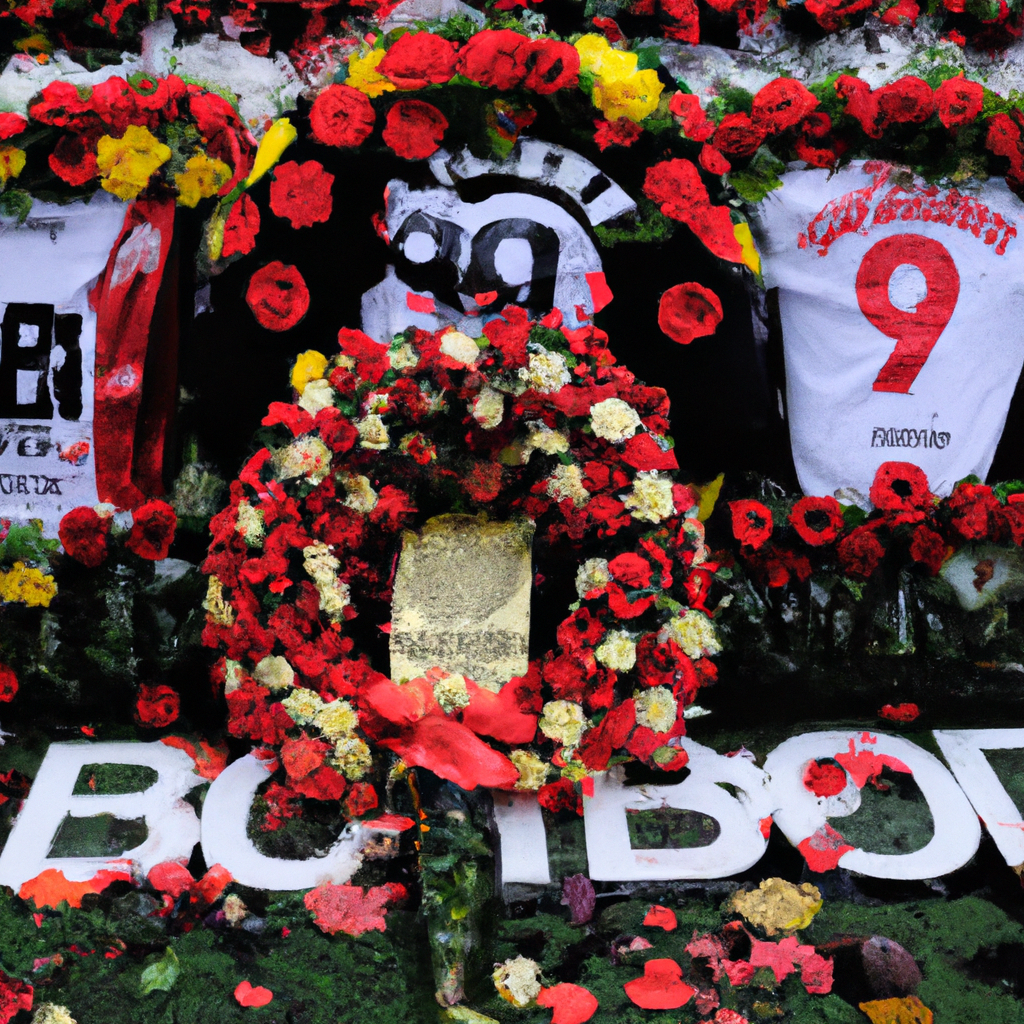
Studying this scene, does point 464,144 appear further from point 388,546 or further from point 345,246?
point 388,546

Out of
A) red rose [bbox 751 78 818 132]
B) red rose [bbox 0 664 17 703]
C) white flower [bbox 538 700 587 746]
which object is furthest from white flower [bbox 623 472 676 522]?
red rose [bbox 0 664 17 703]

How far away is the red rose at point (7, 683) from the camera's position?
146 inches

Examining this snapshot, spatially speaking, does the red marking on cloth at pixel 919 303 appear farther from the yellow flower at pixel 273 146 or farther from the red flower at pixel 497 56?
the yellow flower at pixel 273 146

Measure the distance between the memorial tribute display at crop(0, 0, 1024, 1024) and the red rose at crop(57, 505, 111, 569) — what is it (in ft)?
0.04

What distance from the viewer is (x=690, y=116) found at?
3.43 metres

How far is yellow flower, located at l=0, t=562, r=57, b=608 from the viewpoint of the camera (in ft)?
12.1

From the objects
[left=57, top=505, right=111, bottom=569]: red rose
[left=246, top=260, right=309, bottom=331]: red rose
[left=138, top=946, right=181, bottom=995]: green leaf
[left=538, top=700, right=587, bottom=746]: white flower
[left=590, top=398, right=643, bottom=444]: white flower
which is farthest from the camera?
[left=57, top=505, right=111, bottom=569]: red rose

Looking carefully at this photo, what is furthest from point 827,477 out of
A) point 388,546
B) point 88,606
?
point 88,606

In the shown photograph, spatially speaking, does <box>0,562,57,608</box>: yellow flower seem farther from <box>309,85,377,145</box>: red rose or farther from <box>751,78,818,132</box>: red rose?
<box>751,78,818,132</box>: red rose

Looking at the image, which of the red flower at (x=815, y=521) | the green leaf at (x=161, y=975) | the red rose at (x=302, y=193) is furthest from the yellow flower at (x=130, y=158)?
the red flower at (x=815, y=521)

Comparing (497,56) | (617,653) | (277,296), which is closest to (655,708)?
(617,653)

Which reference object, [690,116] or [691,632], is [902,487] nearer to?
[691,632]

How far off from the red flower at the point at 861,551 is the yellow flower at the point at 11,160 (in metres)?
3.30

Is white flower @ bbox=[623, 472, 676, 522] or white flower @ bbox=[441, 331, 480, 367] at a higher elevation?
white flower @ bbox=[441, 331, 480, 367]
